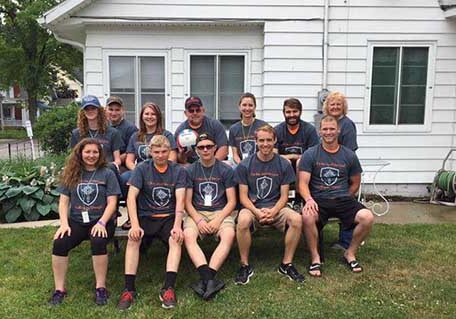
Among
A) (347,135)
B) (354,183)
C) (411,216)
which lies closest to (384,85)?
(411,216)

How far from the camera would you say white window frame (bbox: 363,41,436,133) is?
6.77m

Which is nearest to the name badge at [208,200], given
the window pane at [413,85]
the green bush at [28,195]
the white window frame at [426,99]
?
the green bush at [28,195]

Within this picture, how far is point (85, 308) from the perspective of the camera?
3355mm

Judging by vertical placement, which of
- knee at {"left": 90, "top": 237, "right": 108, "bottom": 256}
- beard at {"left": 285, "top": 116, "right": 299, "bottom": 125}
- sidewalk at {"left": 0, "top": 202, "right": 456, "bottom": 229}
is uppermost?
beard at {"left": 285, "top": 116, "right": 299, "bottom": 125}

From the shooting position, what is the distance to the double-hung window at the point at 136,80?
6805 millimetres

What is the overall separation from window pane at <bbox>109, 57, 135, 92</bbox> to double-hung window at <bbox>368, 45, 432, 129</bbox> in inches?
139

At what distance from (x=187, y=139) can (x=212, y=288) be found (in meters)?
1.47

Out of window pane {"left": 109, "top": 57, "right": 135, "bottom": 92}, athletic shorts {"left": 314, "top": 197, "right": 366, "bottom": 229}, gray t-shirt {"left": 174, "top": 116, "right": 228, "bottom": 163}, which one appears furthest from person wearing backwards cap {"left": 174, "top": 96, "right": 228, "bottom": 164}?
window pane {"left": 109, "top": 57, "right": 135, "bottom": 92}

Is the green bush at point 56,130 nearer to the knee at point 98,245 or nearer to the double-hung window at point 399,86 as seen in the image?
the knee at point 98,245

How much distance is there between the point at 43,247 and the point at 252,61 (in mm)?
3856

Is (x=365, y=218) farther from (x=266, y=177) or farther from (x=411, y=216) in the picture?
(x=411, y=216)

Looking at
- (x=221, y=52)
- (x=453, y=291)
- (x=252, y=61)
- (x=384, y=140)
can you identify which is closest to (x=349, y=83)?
(x=384, y=140)

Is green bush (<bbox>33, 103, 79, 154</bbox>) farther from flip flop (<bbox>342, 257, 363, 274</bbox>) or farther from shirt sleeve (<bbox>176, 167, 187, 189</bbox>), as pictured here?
flip flop (<bbox>342, 257, 363, 274</bbox>)

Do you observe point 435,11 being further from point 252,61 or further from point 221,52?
point 221,52
